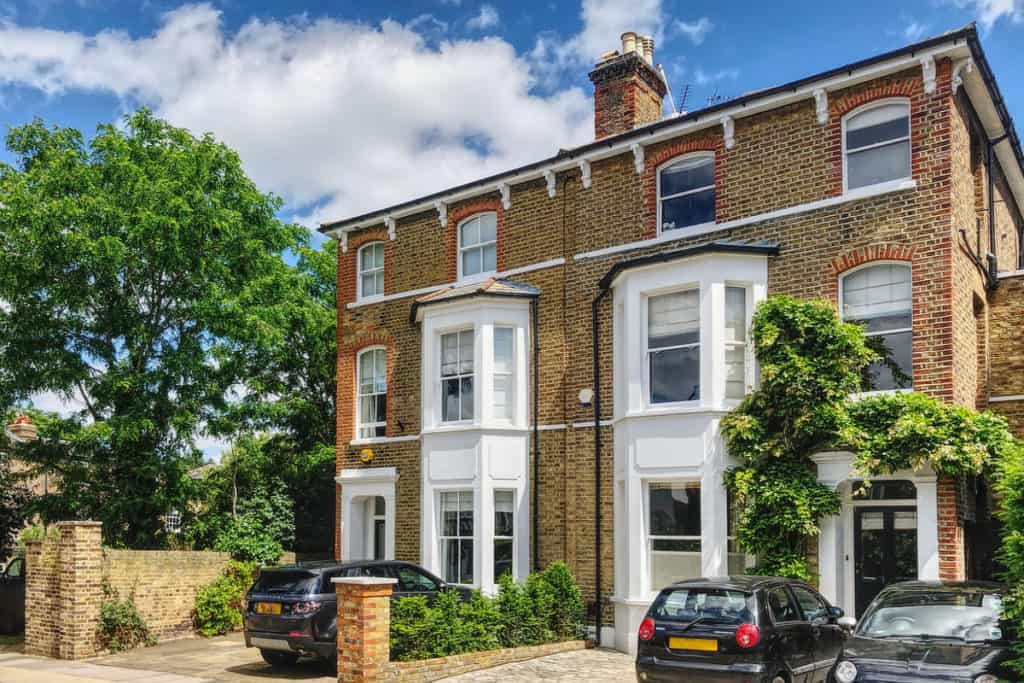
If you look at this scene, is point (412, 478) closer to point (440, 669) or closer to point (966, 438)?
point (440, 669)

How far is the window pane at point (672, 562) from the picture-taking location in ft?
53.5

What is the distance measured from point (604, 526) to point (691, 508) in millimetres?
2112

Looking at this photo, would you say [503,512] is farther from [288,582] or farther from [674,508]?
[288,582]

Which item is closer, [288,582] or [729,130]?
[288,582]

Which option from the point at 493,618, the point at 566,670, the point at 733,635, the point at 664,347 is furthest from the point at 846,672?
the point at 664,347

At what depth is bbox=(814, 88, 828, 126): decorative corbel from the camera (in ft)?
52.2

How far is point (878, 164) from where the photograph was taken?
15.6m

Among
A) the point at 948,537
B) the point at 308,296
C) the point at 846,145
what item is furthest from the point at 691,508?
the point at 308,296

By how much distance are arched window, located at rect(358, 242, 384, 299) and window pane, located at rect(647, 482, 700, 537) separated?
28.7 feet

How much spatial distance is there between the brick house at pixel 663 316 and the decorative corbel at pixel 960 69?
0.06m

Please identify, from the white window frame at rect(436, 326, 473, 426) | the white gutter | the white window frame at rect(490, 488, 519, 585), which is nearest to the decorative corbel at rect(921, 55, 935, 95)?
the white gutter

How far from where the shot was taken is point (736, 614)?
1113 cm

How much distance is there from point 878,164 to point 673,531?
6596 mm

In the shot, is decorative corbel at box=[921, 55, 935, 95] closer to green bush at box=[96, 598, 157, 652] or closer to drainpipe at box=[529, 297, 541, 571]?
drainpipe at box=[529, 297, 541, 571]
